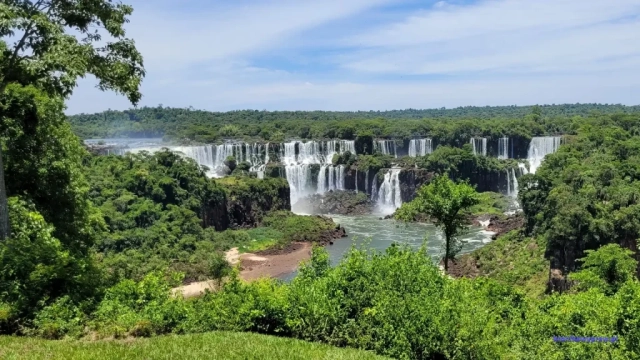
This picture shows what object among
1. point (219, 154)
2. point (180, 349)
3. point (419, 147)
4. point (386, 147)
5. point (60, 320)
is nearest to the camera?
point (180, 349)

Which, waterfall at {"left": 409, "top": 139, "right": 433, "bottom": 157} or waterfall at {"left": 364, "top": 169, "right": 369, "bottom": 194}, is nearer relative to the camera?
waterfall at {"left": 364, "top": 169, "right": 369, "bottom": 194}

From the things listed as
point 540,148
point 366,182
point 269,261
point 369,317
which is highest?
point 540,148

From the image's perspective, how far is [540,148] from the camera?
254 feet

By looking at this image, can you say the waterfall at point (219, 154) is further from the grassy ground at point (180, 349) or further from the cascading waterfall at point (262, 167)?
the grassy ground at point (180, 349)

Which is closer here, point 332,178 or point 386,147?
point 332,178

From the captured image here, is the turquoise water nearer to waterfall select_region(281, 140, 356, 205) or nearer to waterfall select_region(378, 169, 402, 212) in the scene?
waterfall select_region(378, 169, 402, 212)

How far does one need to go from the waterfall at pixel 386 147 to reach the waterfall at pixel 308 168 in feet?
25.9

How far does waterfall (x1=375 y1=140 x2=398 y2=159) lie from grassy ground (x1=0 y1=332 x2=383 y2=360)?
233 ft

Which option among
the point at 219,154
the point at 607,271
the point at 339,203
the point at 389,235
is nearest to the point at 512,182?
the point at 339,203

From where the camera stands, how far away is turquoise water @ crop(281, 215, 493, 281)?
4716 centimetres

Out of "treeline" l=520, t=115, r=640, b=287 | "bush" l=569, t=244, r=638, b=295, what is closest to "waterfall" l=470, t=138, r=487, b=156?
"treeline" l=520, t=115, r=640, b=287

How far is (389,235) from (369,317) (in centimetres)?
4437

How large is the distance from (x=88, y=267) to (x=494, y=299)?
1081 centimetres

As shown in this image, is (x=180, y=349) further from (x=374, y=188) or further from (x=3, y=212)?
(x=374, y=188)
